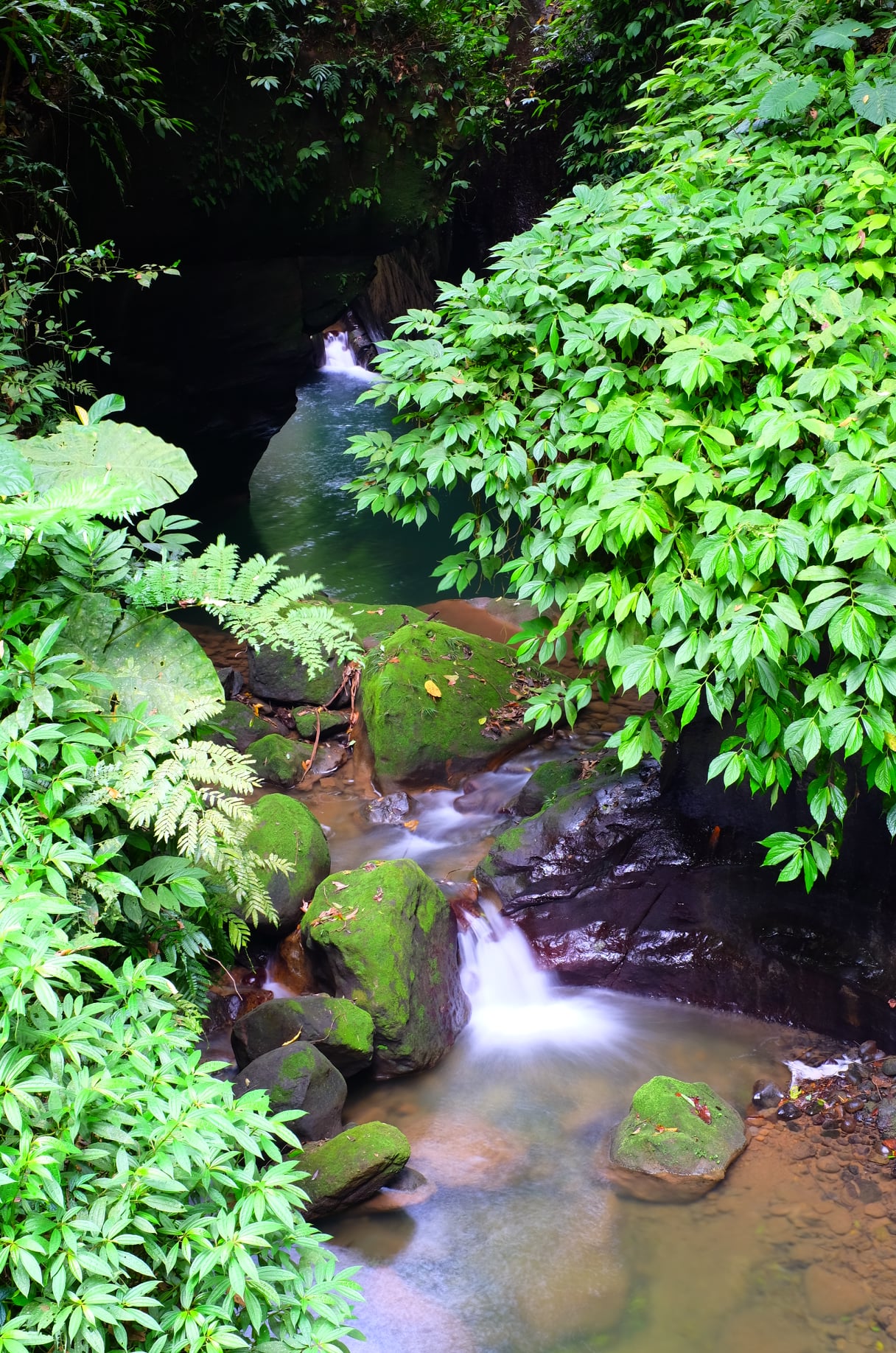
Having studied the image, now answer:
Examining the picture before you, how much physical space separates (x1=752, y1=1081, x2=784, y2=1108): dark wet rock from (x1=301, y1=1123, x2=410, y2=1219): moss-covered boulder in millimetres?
1672

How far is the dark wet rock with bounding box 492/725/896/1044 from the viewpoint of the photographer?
4344 mm

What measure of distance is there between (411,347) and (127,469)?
1.44 metres

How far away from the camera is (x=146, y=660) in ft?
9.16

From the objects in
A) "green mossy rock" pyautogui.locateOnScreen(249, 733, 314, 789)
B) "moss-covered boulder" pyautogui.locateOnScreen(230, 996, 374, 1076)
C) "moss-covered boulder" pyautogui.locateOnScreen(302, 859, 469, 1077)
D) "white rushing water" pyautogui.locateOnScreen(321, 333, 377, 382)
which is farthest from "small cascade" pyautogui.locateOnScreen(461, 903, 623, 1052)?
"white rushing water" pyautogui.locateOnScreen(321, 333, 377, 382)

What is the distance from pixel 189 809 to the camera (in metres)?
2.55

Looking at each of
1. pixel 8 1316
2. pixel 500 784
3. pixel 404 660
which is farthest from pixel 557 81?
pixel 8 1316

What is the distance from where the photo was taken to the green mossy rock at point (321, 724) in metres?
7.72

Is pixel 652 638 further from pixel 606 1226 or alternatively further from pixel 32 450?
pixel 606 1226

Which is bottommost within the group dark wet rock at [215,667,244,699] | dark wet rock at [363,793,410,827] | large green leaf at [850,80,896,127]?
dark wet rock at [363,793,410,827]

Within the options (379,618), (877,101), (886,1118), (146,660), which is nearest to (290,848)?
(146,660)

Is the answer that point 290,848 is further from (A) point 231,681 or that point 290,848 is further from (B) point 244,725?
(A) point 231,681

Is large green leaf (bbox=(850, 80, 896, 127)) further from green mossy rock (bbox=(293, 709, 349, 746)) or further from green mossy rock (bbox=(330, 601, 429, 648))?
green mossy rock (bbox=(293, 709, 349, 746))

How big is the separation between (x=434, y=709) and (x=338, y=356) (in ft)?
66.7

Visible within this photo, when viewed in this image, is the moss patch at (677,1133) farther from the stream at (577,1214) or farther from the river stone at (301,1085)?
the river stone at (301,1085)
